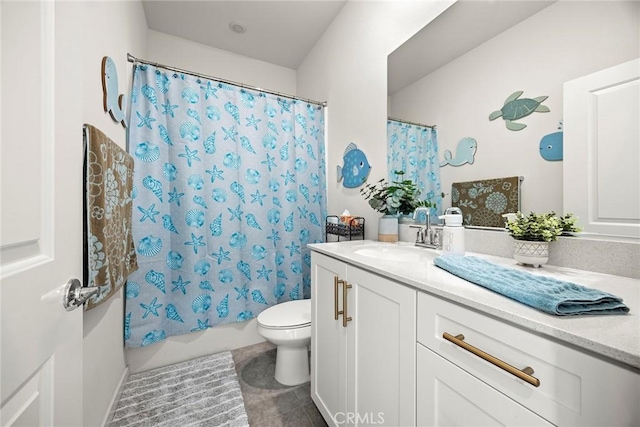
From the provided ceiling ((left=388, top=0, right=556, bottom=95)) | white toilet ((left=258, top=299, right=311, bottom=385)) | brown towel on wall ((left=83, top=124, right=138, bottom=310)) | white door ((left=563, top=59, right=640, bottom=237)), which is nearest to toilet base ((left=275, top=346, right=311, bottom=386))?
white toilet ((left=258, top=299, right=311, bottom=385))

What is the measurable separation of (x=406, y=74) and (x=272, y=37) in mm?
1461

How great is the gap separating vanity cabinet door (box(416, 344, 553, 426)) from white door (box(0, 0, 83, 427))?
2.52 feet

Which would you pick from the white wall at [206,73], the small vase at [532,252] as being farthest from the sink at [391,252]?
the white wall at [206,73]

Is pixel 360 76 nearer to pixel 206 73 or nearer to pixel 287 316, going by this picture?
pixel 206 73

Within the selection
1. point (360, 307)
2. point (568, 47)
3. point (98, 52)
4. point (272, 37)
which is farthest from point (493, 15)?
point (272, 37)

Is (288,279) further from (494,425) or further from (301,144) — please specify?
(494,425)

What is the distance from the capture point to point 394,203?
140 cm

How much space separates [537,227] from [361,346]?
72cm

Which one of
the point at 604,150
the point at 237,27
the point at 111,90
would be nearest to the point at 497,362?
the point at 604,150

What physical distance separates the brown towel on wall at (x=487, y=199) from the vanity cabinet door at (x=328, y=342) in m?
0.61

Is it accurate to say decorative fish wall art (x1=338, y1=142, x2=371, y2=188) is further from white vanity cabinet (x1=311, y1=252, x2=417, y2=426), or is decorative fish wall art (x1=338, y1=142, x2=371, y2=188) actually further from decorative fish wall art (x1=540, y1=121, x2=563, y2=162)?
decorative fish wall art (x1=540, y1=121, x2=563, y2=162)

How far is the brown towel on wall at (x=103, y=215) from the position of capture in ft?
2.86

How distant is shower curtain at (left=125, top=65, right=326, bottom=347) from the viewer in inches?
61.1

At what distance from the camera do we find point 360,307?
902 millimetres
